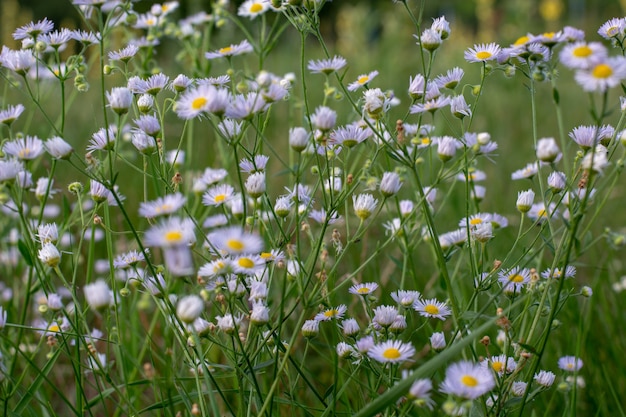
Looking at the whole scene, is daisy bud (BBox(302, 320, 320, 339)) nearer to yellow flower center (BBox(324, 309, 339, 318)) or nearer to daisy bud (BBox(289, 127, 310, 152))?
yellow flower center (BBox(324, 309, 339, 318))

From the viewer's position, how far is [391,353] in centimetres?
72

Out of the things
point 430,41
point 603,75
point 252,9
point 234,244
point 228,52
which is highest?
point 252,9

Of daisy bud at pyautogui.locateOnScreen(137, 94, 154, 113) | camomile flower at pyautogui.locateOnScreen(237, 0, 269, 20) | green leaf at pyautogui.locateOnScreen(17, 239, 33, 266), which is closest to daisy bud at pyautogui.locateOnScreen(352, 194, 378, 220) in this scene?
daisy bud at pyautogui.locateOnScreen(137, 94, 154, 113)

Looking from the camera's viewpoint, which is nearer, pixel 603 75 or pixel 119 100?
pixel 603 75

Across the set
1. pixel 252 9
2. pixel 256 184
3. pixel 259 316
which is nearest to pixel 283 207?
pixel 256 184

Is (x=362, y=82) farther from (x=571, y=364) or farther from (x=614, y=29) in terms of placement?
(x=571, y=364)

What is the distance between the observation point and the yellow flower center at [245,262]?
28.8 inches

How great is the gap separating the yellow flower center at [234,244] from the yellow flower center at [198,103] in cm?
18

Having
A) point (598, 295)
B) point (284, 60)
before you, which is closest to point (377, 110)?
point (598, 295)

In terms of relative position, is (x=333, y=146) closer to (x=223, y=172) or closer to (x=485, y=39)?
(x=223, y=172)

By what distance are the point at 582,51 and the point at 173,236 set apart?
43 centimetres

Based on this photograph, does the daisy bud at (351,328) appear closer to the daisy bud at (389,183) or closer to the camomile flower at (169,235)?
the daisy bud at (389,183)

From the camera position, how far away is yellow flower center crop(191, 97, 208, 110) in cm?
75

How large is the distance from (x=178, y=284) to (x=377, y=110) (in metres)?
0.56
